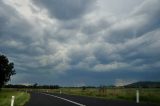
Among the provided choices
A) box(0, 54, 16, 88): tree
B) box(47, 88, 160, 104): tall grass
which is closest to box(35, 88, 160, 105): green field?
box(47, 88, 160, 104): tall grass

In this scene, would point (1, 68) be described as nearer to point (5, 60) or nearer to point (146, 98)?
point (5, 60)

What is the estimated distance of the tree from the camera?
9277cm

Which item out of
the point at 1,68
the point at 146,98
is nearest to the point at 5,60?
the point at 1,68

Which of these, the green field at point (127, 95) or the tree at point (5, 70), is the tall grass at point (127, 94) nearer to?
the green field at point (127, 95)

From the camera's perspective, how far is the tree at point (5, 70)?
92.8m

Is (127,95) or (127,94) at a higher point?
(127,94)

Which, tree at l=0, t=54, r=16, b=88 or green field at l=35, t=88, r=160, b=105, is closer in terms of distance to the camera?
green field at l=35, t=88, r=160, b=105

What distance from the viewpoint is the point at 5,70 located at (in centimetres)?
9500

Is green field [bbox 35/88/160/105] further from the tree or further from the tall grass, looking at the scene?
the tree

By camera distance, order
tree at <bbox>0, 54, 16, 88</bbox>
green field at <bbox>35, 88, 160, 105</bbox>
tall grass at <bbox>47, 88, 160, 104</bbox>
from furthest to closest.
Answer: tree at <bbox>0, 54, 16, 88</bbox> < tall grass at <bbox>47, 88, 160, 104</bbox> < green field at <bbox>35, 88, 160, 105</bbox>

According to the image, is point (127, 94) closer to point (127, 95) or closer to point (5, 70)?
point (127, 95)

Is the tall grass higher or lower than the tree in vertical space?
lower

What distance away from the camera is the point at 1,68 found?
9412cm

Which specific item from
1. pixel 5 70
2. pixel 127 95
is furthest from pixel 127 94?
pixel 5 70
